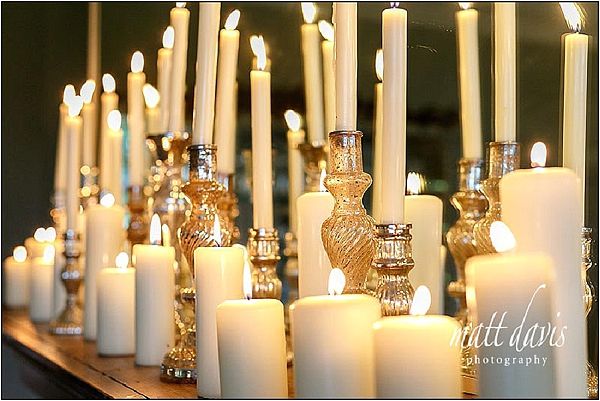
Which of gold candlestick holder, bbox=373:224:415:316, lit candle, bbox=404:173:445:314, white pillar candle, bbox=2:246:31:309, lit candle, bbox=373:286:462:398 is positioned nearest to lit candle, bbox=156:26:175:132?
lit candle, bbox=404:173:445:314

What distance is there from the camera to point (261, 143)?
2.51ft

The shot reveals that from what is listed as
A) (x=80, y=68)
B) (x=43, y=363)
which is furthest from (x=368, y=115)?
(x=80, y=68)

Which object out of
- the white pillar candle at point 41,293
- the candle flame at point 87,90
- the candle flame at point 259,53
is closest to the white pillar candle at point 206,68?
the candle flame at point 259,53

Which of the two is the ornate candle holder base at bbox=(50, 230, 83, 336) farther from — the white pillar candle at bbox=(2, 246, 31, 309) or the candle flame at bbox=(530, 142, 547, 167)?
the candle flame at bbox=(530, 142, 547, 167)

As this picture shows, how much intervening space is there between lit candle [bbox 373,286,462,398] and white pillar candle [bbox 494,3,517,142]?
23cm

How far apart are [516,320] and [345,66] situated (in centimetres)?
27

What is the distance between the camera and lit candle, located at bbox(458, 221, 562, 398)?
44cm

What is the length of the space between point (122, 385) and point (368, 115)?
50cm

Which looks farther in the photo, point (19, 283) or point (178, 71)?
point (19, 283)

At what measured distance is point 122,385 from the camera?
76 centimetres

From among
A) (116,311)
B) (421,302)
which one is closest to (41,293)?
(116,311)

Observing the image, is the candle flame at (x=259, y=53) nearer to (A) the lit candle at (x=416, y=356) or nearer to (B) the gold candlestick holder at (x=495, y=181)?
(B) the gold candlestick holder at (x=495, y=181)

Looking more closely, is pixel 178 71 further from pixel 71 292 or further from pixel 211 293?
pixel 71 292

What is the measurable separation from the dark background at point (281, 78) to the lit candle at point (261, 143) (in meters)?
0.16
